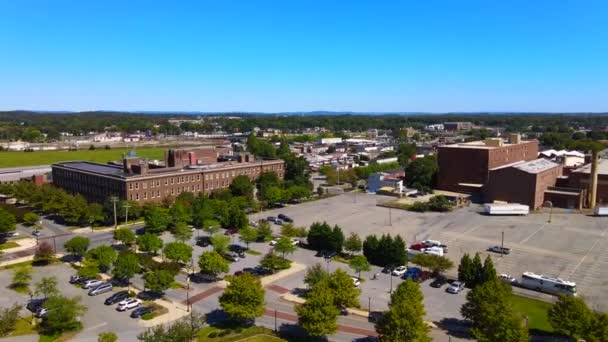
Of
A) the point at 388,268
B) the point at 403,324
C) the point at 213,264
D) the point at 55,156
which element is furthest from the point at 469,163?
the point at 55,156

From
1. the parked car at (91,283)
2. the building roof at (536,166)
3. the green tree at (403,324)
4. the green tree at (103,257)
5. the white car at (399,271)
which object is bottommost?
the parked car at (91,283)

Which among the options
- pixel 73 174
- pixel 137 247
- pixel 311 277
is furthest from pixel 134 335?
pixel 73 174

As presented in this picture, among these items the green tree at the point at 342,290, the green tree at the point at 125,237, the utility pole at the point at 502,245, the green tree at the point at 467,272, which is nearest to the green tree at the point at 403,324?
the green tree at the point at 342,290

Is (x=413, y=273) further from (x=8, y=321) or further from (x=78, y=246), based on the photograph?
(x=78, y=246)

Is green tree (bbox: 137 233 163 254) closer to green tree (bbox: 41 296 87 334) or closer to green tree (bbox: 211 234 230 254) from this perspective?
green tree (bbox: 211 234 230 254)

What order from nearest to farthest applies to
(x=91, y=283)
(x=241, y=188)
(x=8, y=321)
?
(x=8, y=321)
(x=91, y=283)
(x=241, y=188)

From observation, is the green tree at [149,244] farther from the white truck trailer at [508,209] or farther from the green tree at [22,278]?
the white truck trailer at [508,209]

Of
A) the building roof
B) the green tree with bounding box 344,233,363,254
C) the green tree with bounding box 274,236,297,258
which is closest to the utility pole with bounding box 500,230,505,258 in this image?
the green tree with bounding box 344,233,363,254
